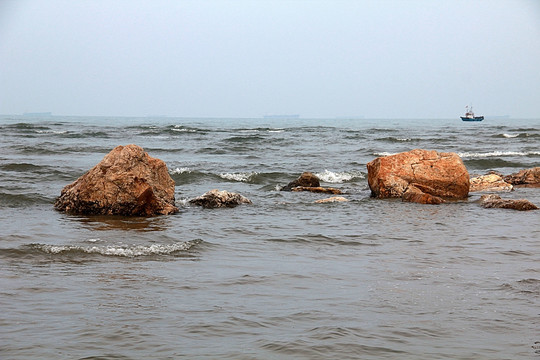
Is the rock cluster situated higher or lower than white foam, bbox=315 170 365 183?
higher

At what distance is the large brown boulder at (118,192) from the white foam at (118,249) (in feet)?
9.24

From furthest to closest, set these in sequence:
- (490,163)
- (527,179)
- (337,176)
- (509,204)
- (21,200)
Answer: (490,163)
(337,176)
(527,179)
(21,200)
(509,204)

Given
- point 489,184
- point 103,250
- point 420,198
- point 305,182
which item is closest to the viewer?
point 103,250

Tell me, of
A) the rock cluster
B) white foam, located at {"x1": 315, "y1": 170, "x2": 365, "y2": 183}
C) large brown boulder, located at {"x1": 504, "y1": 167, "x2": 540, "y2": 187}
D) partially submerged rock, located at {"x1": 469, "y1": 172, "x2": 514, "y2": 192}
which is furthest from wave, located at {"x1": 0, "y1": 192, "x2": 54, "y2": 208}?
large brown boulder, located at {"x1": 504, "y1": 167, "x2": 540, "y2": 187}

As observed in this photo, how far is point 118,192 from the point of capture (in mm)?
10164

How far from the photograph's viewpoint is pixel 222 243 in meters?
7.90

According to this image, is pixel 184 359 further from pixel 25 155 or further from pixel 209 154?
pixel 209 154

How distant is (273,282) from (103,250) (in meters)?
2.37

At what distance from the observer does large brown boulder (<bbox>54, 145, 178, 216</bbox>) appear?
1016 cm

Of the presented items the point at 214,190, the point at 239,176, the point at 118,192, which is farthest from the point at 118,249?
the point at 239,176

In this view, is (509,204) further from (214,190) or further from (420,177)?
(214,190)

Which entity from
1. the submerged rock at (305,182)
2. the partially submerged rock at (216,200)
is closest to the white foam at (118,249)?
the partially submerged rock at (216,200)

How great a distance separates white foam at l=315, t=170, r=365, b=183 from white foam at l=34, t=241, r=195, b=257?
1000 cm

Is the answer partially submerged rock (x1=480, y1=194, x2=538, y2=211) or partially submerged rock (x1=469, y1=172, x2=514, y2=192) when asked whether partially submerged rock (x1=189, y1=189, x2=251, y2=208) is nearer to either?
partially submerged rock (x1=480, y1=194, x2=538, y2=211)
